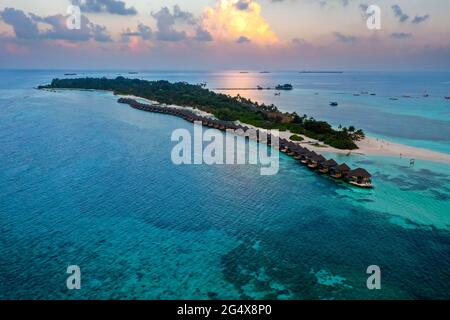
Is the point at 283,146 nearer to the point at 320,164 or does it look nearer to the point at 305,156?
the point at 305,156

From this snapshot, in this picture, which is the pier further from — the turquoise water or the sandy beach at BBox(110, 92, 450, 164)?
the sandy beach at BBox(110, 92, 450, 164)

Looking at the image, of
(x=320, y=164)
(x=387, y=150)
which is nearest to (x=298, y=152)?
(x=320, y=164)

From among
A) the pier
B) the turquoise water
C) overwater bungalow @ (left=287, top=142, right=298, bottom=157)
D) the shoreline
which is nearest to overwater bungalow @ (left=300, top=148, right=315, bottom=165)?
the pier

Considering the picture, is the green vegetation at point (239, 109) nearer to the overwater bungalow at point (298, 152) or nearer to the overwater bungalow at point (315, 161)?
the overwater bungalow at point (298, 152)
